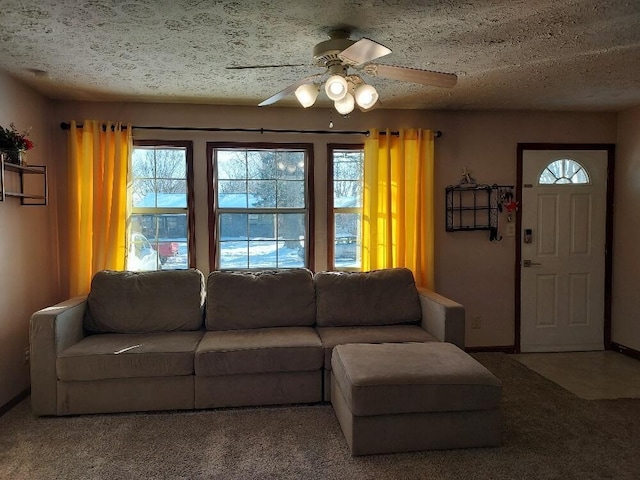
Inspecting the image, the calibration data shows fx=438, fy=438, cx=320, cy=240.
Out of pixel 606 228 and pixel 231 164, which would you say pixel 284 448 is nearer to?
pixel 231 164

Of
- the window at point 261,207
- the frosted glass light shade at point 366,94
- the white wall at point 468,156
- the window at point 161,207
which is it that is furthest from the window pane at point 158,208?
the frosted glass light shade at point 366,94

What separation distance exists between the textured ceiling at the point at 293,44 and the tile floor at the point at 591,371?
7.46 feet

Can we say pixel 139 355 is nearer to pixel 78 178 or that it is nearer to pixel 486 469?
pixel 78 178

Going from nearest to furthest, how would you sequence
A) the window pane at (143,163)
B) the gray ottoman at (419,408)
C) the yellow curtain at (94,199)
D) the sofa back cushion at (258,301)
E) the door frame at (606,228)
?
the gray ottoman at (419,408) → the sofa back cushion at (258,301) → the yellow curtain at (94,199) → the window pane at (143,163) → the door frame at (606,228)

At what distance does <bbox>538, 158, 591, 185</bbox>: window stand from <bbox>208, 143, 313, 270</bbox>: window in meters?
2.28

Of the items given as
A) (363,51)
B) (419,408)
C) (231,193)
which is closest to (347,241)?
(231,193)

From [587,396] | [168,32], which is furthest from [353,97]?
[587,396]

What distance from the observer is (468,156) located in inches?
160

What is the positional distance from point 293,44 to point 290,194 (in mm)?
1618

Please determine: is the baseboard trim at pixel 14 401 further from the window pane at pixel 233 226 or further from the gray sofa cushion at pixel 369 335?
the gray sofa cushion at pixel 369 335

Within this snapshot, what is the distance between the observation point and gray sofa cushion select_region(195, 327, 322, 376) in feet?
9.33

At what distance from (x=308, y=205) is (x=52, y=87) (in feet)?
7.19

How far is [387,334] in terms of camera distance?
10.5ft

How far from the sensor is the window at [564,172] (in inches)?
163
